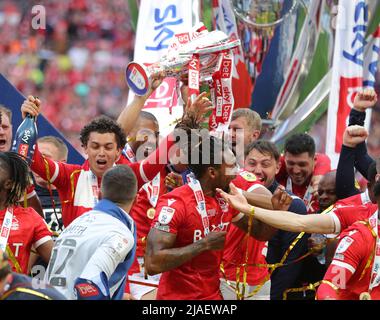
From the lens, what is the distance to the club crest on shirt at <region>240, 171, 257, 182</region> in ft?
24.3

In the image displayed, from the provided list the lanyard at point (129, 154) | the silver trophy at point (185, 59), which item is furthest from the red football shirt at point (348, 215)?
the lanyard at point (129, 154)

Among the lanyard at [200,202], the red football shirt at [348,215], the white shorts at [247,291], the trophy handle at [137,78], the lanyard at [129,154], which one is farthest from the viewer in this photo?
the lanyard at [129,154]

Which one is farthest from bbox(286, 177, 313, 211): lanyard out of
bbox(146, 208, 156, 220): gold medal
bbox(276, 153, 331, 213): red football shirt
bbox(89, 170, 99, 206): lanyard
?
bbox(89, 170, 99, 206): lanyard

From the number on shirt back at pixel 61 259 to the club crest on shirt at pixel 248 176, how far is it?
1726 millimetres

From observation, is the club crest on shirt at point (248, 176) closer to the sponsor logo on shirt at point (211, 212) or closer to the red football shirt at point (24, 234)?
the sponsor logo on shirt at point (211, 212)

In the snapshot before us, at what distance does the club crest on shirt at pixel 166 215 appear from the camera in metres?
6.58

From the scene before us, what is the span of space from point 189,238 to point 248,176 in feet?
3.12

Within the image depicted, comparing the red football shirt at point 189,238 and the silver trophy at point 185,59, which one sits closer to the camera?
the red football shirt at point 189,238

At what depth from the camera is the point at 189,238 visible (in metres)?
6.66

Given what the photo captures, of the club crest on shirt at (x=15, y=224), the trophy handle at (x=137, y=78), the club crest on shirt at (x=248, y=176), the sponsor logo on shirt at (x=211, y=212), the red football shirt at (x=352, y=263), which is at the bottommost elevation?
the red football shirt at (x=352, y=263)

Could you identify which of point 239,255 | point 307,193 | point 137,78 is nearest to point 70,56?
point 307,193

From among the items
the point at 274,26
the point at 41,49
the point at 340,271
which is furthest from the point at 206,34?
the point at 41,49

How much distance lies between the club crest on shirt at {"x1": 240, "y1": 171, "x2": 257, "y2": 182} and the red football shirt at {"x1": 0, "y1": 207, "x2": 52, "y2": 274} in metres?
1.46

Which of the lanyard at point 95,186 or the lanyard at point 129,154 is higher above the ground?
the lanyard at point 129,154
